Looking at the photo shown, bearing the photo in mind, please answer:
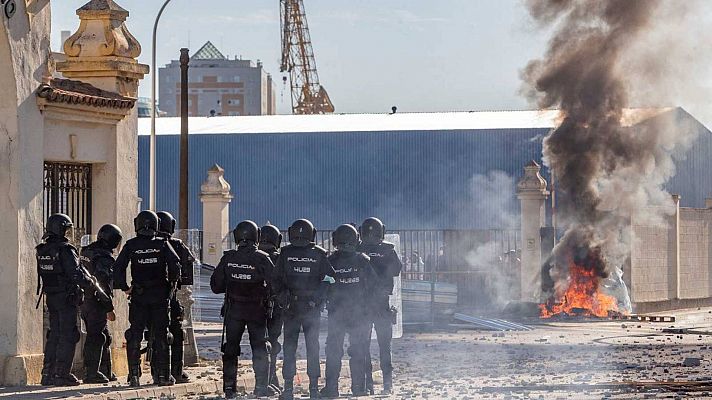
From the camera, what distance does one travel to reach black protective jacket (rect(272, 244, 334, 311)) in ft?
49.6

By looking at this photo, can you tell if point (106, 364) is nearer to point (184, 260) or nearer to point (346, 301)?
point (184, 260)

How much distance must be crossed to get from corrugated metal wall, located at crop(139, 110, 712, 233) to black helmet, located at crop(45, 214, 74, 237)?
121ft

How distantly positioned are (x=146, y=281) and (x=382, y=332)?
271 cm

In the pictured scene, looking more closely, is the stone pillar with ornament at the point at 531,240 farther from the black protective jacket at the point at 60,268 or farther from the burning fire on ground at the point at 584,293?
the black protective jacket at the point at 60,268

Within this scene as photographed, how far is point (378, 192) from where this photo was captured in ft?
176

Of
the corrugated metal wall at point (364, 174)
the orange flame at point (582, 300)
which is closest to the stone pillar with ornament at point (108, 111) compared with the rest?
the orange flame at point (582, 300)

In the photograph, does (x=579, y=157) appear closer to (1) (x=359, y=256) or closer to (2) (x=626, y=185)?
(2) (x=626, y=185)

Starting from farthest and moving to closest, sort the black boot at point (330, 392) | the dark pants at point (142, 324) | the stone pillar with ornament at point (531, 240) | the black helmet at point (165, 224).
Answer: the stone pillar with ornament at point (531, 240) → the black helmet at point (165, 224) → the black boot at point (330, 392) → the dark pants at point (142, 324)

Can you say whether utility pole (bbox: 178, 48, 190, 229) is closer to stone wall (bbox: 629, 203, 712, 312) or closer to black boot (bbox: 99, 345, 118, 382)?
black boot (bbox: 99, 345, 118, 382)

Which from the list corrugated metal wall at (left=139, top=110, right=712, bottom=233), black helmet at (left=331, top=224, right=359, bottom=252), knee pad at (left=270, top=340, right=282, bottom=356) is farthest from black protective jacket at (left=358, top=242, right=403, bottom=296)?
corrugated metal wall at (left=139, top=110, right=712, bottom=233)

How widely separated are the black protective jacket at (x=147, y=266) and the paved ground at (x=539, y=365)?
1081 millimetres

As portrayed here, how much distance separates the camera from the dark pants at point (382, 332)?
52.9 ft

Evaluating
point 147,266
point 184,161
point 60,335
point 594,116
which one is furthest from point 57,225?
point 594,116

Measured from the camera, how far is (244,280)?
49.5 ft
